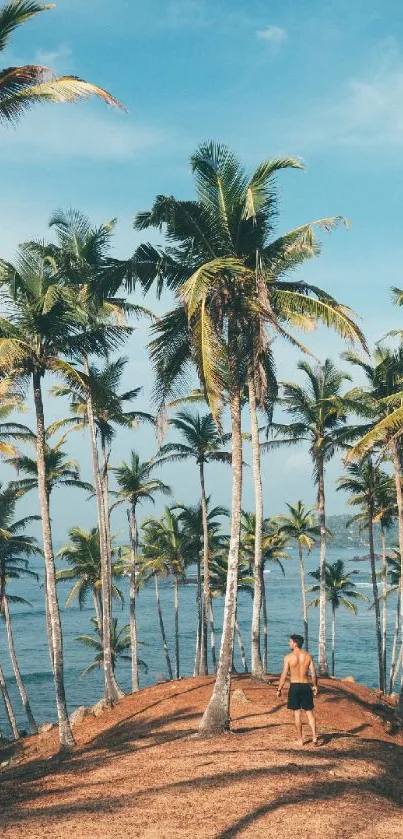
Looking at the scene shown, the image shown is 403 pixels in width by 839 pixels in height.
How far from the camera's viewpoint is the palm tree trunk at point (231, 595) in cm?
1457

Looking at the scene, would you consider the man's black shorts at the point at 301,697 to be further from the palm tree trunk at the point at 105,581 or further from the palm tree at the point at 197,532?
the palm tree at the point at 197,532

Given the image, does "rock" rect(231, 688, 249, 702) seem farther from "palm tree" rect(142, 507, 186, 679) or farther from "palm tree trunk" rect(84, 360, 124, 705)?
"palm tree" rect(142, 507, 186, 679)

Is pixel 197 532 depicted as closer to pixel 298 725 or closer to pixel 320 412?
pixel 320 412

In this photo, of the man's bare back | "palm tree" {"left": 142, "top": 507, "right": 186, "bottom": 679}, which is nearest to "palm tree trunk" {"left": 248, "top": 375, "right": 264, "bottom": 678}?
the man's bare back

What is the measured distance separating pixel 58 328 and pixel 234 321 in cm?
418

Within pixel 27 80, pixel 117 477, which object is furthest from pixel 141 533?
pixel 27 80

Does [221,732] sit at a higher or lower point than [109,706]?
higher

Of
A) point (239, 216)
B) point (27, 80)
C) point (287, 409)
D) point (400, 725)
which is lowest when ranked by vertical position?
point (400, 725)

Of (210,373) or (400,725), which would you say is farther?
(400,725)

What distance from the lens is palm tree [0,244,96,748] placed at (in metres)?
16.9

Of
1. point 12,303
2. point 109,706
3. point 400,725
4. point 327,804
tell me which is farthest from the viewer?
point 109,706

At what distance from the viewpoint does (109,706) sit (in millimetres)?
21781

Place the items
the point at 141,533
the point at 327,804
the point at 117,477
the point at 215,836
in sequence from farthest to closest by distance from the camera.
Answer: the point at 141,533, the point at 117,477, the point at 327,804, the point at 215,836

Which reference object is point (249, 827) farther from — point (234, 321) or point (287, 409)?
point (287, 409)
